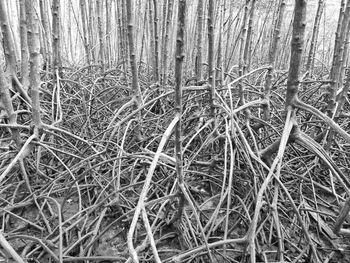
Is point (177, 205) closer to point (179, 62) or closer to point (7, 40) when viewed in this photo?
point (179, 62)

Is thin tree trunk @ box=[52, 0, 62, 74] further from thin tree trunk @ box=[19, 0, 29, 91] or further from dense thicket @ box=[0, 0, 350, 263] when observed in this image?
thin tree trunk @ box=[19, 0, 29, 91]

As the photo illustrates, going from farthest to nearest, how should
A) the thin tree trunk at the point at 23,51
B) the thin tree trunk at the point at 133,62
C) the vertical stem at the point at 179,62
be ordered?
the thin tree trunk at the point at 23,51
the thin tree trunk at the point at 133,62
the vertical stem at the point at 179,62

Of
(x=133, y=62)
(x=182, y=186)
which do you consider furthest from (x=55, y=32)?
(x=182, y=186)

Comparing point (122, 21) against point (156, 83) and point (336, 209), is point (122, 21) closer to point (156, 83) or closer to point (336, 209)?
point (156, 83)

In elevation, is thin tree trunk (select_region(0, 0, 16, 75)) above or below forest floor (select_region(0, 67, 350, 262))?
above

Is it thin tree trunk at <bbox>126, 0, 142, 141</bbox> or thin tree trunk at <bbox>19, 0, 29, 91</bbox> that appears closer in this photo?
thin tree trunk at <bbox>126, 0, 142, 141</bbox>

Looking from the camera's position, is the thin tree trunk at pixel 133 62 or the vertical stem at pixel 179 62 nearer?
the vertical stem at pixel 179 62

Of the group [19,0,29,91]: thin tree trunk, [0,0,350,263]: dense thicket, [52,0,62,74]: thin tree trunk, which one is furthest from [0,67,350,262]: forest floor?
[52,0,62,74]: thin tree trunk

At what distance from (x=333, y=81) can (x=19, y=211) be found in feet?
5.09

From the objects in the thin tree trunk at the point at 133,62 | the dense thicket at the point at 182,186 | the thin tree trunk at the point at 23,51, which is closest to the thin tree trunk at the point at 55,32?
the dense thicket at the point at 182,186

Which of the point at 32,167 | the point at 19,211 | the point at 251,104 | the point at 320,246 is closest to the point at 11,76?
the point at 32,167

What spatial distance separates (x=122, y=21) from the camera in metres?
2.70

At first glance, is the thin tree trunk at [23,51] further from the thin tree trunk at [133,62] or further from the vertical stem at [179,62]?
the vertical stem at [179,62]

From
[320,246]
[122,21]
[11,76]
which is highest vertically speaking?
[122,21]
